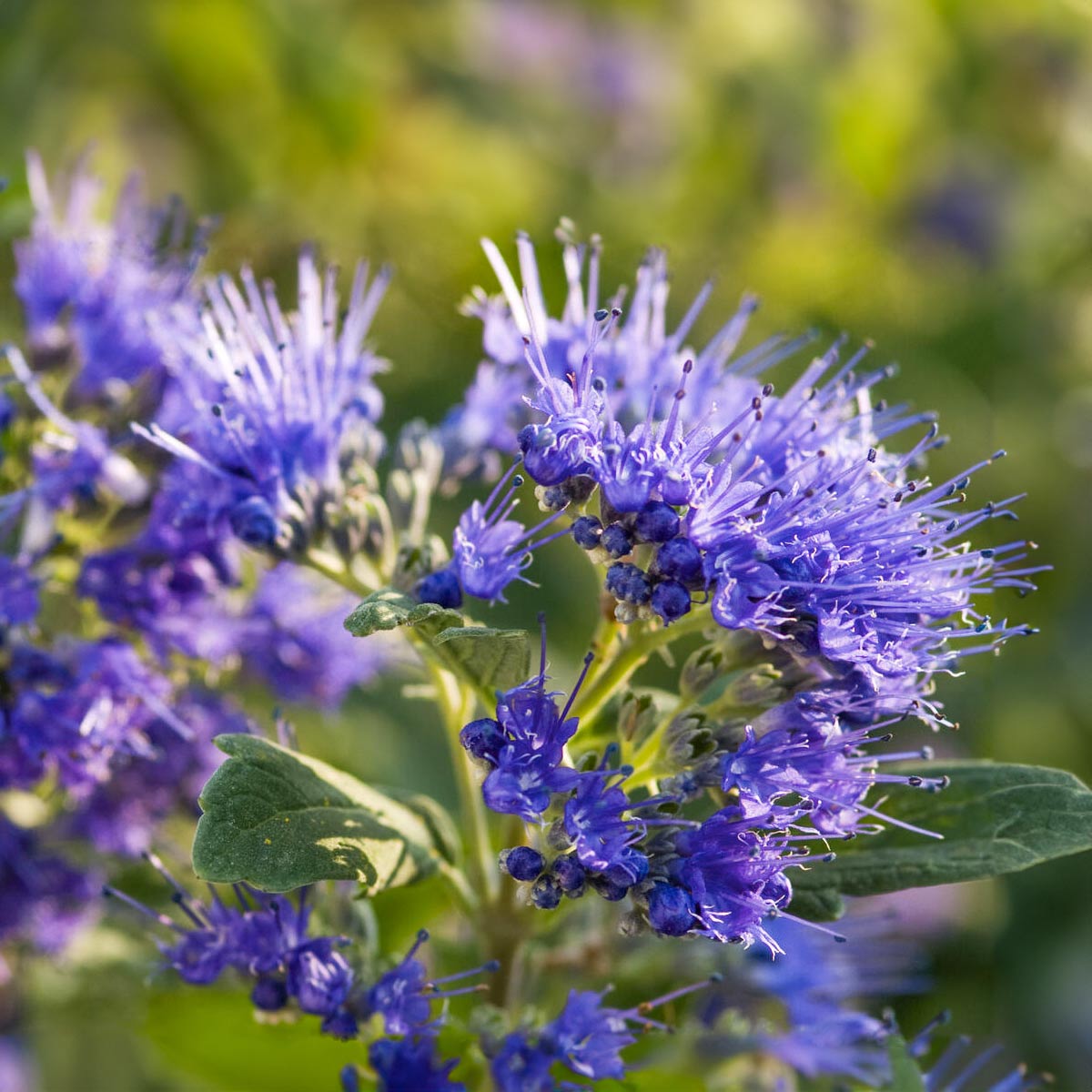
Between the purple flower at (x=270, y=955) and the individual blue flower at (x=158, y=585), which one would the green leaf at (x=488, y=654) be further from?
the individual blue flower at (x=158, y=585)

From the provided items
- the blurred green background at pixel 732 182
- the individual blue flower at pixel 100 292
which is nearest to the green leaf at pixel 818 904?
the individual blue flower at pixel 100 292

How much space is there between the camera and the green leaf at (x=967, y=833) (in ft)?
6.30

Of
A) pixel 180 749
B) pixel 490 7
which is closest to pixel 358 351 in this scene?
pixel 180 749

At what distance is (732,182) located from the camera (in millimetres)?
5461

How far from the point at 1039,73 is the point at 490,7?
2.28 meters

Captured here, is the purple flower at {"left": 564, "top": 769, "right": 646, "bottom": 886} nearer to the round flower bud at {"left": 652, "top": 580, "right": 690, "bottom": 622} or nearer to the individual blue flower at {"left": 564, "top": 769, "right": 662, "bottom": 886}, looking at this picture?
the individual blue flower at {"left": 564, "top": 769, "right": 662, "bottom": 886}

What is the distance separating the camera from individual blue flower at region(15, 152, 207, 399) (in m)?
2.58

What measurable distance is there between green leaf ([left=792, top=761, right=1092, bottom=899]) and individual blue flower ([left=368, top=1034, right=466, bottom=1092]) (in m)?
0.58

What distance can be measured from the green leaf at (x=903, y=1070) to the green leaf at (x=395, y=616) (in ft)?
2.98

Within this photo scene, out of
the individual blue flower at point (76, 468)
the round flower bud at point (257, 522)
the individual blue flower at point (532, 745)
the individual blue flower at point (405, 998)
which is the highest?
the individual blue flower at point (76, 468)

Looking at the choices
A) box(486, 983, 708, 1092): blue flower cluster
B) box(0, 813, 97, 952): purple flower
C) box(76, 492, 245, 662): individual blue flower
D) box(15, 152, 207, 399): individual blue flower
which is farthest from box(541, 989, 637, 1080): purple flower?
box(15, 152, 207, 399): individual blue flower

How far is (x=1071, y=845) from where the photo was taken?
1.88 m

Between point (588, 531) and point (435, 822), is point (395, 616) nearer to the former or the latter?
point (588, 531)

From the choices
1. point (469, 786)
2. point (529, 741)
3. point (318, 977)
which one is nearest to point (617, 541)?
point (529, 741)
